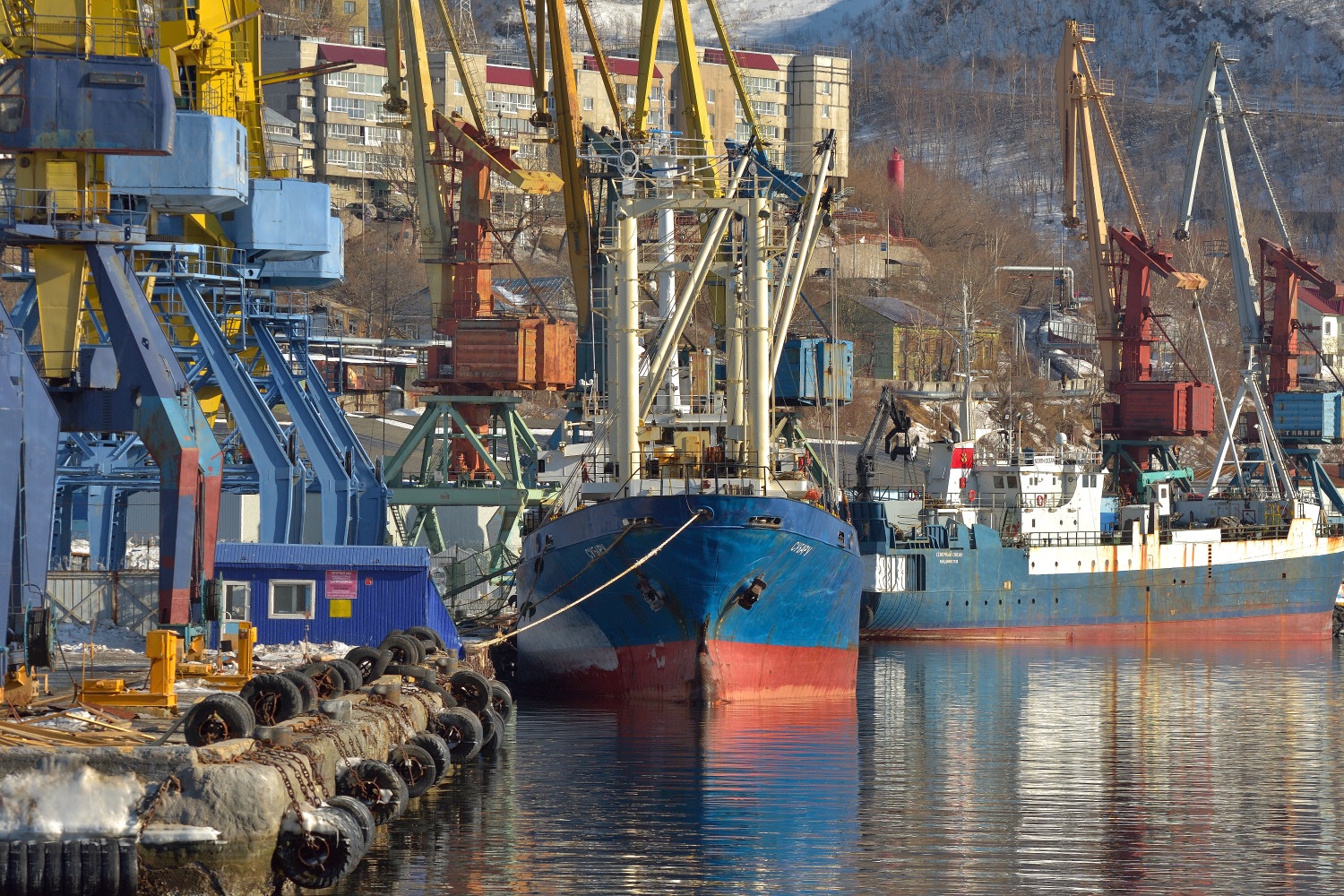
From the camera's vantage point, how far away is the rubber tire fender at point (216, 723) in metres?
20.9

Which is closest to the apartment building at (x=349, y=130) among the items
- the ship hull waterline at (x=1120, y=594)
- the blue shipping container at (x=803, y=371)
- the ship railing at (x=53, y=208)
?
the blue shipping container at (x=803, y=371)

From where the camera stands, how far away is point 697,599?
1430 inches

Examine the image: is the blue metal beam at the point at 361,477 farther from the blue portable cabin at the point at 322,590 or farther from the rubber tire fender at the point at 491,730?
the rubber tire fender at the point at 491,730

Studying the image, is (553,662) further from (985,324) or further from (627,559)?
(985,324)

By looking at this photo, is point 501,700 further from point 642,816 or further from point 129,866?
point 129,866

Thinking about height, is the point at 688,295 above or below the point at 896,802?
above

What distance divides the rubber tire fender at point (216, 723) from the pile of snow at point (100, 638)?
1240cm

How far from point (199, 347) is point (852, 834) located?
2333 cm

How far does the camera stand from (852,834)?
2414cm

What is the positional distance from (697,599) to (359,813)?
1618 centimetres

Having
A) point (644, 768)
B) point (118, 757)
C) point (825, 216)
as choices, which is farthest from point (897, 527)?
point (118, 757)

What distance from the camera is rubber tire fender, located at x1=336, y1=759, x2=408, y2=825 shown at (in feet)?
74.0

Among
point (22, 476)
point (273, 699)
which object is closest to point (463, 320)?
point (22, 476)

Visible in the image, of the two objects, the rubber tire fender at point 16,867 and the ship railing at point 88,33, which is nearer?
the rubber tire fender at point 16,867
